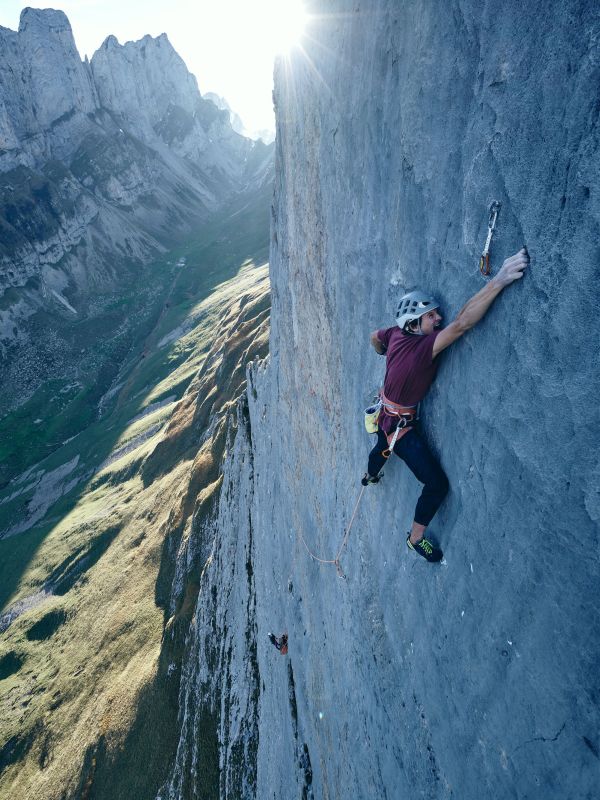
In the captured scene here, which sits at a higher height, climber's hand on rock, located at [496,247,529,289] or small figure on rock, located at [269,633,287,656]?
climber's hand on rock, located at [496,247,529,289]

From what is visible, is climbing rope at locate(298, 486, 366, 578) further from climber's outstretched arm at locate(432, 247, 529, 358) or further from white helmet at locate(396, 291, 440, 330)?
climber's outstretched arm at locate(432, 247, 529, 358)

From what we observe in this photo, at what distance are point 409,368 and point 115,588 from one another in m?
46.2

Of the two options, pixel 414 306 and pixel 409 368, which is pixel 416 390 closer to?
pixel 409 368

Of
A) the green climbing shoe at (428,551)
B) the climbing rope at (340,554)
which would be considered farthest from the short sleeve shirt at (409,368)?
the climbing rope at (340,554)

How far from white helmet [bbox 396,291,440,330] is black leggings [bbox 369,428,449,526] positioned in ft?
5.60

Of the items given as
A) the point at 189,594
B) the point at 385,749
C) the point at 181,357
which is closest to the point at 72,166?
the point at 181,357

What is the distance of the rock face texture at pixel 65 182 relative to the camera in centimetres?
13138

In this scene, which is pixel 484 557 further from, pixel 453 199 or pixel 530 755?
pixel 453 199

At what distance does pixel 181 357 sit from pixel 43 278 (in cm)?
7163

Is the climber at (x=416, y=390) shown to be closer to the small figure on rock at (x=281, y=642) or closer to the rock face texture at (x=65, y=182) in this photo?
the small figure on rock at (x=281, y=642)

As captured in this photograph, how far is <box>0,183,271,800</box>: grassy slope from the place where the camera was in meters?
32.2

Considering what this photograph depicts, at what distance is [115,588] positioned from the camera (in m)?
44.8

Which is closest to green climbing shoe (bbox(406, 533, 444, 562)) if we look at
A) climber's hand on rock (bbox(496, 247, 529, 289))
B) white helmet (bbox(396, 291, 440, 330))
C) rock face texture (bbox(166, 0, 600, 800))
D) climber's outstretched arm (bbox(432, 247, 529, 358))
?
rock face texture (bbox(166, 0, 600, 800))

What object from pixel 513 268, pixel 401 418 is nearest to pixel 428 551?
pixel 401 418
